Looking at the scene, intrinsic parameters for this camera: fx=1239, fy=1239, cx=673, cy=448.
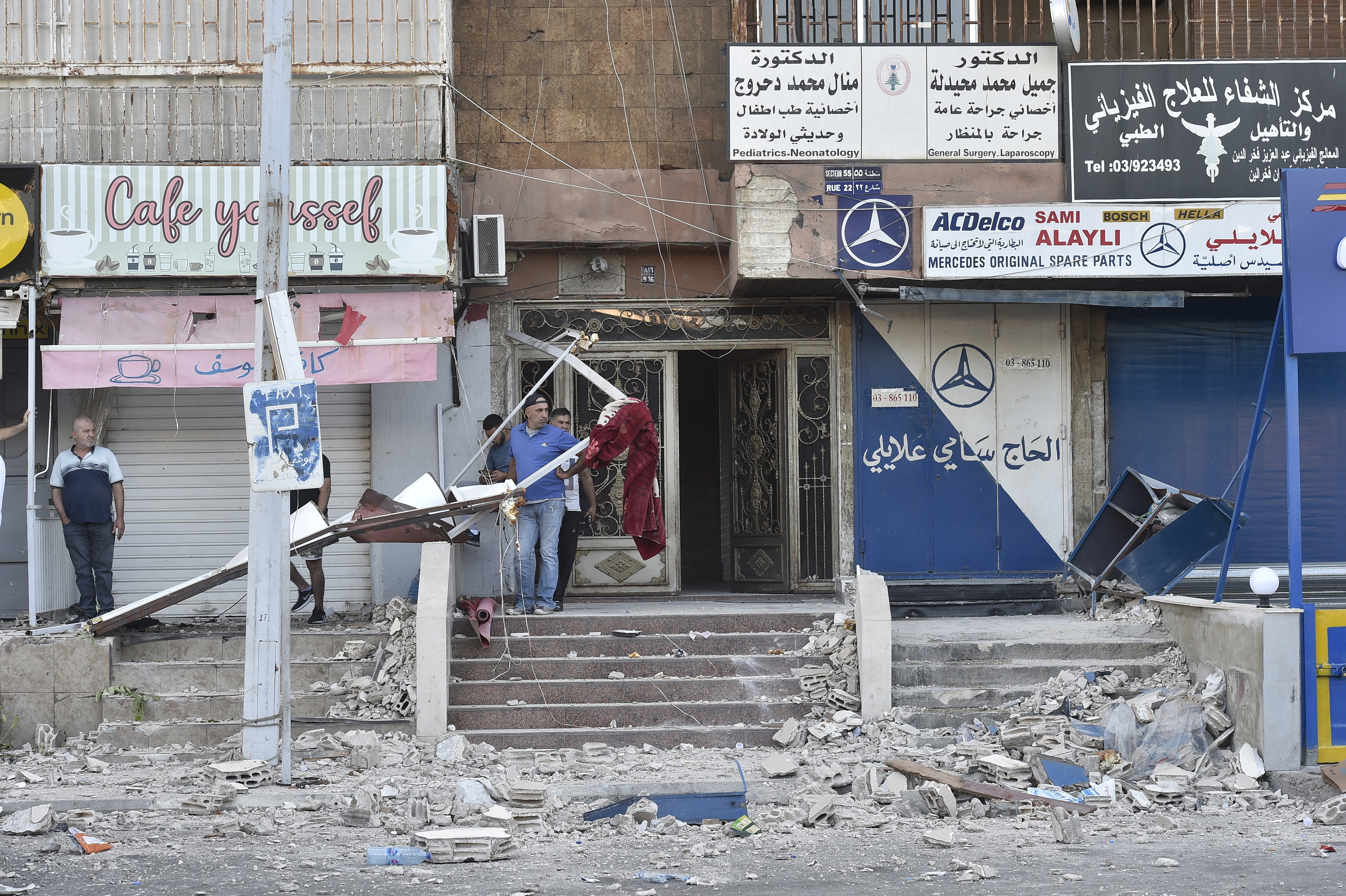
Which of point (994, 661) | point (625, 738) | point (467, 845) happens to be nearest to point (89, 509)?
point (625, 738)

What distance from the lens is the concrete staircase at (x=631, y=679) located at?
8844mm

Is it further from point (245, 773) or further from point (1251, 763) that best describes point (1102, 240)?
point (245, 773)

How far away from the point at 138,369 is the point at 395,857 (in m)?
6.26

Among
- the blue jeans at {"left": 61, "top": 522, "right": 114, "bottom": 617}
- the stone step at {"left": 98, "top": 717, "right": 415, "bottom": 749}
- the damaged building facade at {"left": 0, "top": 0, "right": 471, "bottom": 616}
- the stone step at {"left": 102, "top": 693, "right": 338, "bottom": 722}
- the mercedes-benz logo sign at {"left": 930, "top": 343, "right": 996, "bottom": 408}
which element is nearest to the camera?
the stone step at {"left": 98, "top": 717, "right": 415, "bottom": 749}

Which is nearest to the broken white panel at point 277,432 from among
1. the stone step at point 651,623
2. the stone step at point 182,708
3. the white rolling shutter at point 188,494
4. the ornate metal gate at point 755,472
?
the stone step at point 182,708

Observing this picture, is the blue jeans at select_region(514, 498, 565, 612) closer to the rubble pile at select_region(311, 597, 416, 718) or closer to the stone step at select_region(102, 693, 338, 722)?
the rubble pile at select_region(311, 597, 416, 718)

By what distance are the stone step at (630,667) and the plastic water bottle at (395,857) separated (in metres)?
3.14

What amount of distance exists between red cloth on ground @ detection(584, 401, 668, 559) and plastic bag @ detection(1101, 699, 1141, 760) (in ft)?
13.0

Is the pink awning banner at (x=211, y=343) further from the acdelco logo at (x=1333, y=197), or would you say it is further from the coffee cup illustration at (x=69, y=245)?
the acdelco logo at (x=1333, y=197)

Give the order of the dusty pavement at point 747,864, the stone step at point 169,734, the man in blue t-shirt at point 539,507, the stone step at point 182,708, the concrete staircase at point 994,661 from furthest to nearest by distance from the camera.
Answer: the man in blue t-shirt at point 539,507, the stone step at point 182,708, the stone step at point 169,734, the concrete staircase at point 994,661, the dusty pavement at point 747,864

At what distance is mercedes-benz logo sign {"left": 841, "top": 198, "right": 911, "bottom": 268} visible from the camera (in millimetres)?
11172

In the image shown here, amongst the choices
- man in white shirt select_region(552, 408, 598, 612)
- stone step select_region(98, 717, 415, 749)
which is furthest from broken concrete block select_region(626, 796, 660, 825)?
man in white shirt select_region(552, 408, 598, 612)

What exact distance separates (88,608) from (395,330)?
3.47 metres

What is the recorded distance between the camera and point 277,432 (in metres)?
7.59
